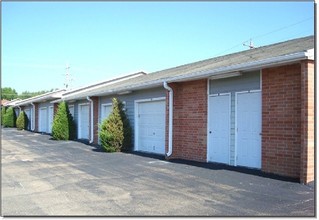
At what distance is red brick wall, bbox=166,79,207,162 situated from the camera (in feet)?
37.2

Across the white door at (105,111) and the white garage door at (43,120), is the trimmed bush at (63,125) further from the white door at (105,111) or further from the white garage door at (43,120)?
the white garage door at (43,120)

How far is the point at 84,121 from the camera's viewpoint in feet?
73.4

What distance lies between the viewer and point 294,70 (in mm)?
8375

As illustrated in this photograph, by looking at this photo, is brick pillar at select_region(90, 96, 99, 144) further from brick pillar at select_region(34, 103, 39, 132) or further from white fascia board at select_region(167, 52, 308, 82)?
brick pillar at select_region(34, 103, 39, 132)

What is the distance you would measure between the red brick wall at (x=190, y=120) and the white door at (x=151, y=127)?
1336mm

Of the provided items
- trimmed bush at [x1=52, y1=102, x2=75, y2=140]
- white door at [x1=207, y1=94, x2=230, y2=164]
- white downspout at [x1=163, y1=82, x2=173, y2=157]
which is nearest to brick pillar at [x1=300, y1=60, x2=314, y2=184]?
white door at [x1=207, y1=94, x2=230, y2=164]

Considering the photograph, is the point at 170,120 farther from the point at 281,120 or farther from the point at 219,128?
the point at 281,120

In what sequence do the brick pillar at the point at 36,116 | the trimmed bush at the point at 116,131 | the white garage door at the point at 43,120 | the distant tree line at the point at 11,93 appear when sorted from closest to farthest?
the trimmed bush at the point at 116,131 < the white garage door at the point at 43,120 < the brick pillar at the point at 36,116 < the distant tree line at the point at 11,93

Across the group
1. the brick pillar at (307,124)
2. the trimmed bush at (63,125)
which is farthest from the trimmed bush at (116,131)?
the brick pillar at (307,124)

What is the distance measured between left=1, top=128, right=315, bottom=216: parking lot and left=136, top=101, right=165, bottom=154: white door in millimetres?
3045

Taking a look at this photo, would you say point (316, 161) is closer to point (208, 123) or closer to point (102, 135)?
point (208, 123)

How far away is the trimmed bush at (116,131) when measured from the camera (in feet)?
49.2

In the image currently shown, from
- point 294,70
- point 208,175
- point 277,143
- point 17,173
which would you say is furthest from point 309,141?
point 17,173

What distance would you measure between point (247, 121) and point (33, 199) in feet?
19.0
